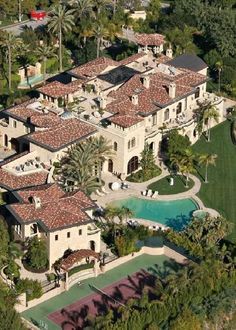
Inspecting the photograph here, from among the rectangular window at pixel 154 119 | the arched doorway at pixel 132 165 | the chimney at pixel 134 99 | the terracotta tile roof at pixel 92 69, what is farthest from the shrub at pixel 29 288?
the terracotta tile roof at pixel 92 69

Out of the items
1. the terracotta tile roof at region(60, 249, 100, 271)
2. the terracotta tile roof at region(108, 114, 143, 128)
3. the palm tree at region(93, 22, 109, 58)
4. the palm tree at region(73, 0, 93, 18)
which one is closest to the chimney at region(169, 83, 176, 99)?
the terracotta tile roof at region(108, 114, 143, 128)

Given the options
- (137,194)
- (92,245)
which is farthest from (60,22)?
(92,245)

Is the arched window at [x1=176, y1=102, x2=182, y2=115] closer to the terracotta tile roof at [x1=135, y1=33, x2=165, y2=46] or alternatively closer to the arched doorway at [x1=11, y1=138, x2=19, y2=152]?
the terracotta tile roof at [x1=135, y1=33, x2=165, y2=46]

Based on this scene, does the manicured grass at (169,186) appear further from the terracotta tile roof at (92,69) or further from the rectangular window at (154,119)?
the terracotta tile roof at (92,69)

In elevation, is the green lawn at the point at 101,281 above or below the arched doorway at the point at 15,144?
below

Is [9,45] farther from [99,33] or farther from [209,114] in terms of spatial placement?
[209,114]

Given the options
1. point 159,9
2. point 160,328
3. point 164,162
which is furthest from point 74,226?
point 159,9
